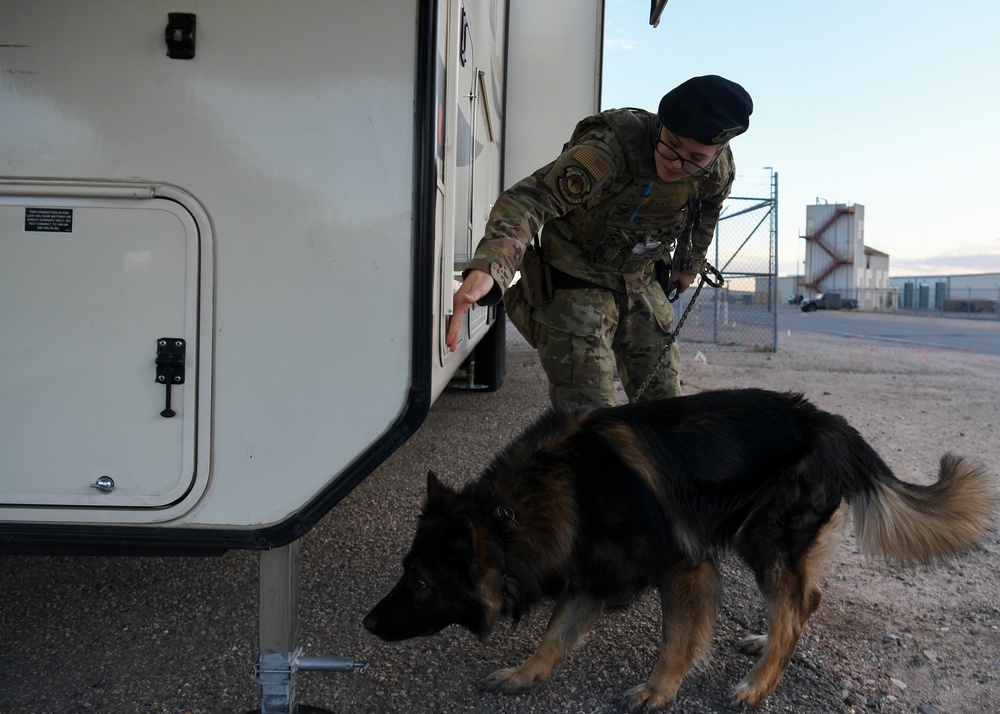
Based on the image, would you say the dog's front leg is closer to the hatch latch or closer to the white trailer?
the white trailer

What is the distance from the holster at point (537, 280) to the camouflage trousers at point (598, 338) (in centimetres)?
3

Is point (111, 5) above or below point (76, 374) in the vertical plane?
above

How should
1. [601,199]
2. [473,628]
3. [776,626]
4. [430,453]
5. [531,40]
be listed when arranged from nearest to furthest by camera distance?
[473,628], [776,626], [601,199], [430,453], [531,40]

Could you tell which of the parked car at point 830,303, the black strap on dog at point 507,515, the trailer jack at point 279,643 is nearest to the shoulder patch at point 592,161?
the black strap on dog at point 507,515

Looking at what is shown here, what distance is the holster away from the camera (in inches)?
114

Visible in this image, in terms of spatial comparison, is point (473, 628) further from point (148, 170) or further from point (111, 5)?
point (111, 5)

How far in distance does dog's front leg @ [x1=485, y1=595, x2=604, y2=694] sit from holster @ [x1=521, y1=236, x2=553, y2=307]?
1185 millimetres

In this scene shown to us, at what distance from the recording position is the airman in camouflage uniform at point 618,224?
2434mm

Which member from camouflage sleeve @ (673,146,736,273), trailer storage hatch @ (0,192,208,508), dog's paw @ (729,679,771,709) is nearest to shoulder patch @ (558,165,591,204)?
camouflage sleeve @ (673,146,736,273)

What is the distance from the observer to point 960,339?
56.2ft

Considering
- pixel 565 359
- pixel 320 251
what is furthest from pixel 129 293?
Answer: pixel 565 359

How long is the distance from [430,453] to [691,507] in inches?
111

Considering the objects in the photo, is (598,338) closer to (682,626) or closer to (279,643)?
(682,626)

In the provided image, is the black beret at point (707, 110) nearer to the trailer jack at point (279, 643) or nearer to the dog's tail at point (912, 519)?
the dog's tail at point (912, 519)
